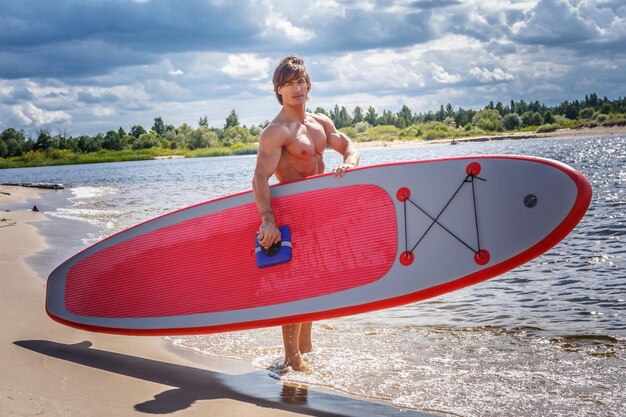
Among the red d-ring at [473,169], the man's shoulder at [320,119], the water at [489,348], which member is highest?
the man's shoulder at [320,119]

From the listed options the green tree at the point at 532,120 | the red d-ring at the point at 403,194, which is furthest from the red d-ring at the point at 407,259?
the green tree at the point at 532,120

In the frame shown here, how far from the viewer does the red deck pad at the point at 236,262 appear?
421cm

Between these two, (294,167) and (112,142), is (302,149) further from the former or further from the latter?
(112,142)

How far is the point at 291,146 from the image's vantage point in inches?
165

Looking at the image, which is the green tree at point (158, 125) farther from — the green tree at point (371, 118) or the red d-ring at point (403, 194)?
the red d-ring at point (403, 194)

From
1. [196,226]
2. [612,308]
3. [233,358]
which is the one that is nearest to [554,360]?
[612,308]

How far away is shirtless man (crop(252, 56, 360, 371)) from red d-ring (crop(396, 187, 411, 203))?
0.35 metres

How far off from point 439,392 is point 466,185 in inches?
47.8

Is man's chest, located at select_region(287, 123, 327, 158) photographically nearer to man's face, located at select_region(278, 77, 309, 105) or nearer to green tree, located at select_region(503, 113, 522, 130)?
man's face, located at select_region(278, 77, 309, 105)

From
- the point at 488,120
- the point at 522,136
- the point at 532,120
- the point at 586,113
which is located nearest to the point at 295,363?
the point at 522,136

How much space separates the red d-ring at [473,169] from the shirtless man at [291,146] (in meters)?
0.73

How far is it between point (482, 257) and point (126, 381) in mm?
2192

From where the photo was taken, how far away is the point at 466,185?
404 centimetres

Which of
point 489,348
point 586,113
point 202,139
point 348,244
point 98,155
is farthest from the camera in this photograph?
point 586,113
